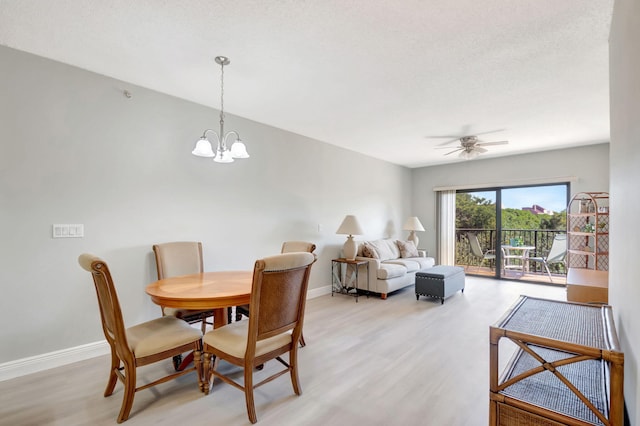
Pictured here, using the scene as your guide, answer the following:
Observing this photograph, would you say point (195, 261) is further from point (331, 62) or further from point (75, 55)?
point (331, 62)

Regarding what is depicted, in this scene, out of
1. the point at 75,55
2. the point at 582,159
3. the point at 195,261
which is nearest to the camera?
the point at 75,55

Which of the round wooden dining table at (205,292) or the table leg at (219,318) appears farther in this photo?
the table leg at (219,318)

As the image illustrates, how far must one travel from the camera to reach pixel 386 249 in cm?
546

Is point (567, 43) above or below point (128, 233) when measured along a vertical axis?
above

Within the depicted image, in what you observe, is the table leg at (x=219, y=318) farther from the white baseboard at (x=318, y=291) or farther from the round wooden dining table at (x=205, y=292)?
the white baseboard at (x=318, y=291)

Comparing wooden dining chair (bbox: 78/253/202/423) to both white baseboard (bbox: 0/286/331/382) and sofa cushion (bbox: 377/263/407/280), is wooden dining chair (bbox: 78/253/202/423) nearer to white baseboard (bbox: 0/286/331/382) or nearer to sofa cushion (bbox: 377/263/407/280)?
white baseboard (bbox: 0/286/331/382)

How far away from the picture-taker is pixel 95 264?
66.8 inches

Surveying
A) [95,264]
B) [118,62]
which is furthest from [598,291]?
[118,62]

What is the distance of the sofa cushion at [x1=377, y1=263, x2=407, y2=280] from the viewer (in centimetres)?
466

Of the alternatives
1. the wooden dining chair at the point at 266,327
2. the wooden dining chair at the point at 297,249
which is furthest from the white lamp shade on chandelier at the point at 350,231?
the wooden dining chair at the point at 266,327

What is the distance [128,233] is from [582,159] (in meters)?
6.85

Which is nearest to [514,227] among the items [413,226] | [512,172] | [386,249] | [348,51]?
[512,172]

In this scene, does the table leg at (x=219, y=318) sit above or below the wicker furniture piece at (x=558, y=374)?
below

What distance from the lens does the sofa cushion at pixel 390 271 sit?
4.66 meters
